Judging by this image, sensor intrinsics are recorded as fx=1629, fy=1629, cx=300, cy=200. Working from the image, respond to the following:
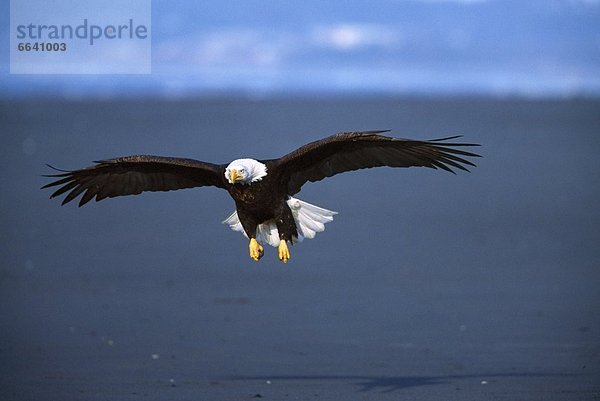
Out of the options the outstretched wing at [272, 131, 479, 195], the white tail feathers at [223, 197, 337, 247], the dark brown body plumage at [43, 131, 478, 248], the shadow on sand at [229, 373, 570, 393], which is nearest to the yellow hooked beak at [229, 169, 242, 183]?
the dark brown body plumage at [43, 131, 478, 248]

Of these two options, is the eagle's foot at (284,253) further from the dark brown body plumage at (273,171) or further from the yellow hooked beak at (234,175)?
the yellow hooked beak at (234,175)

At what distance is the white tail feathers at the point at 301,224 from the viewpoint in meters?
10.4

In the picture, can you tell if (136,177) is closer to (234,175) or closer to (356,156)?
(234,175)

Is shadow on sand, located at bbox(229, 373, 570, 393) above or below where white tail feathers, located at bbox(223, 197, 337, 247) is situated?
below

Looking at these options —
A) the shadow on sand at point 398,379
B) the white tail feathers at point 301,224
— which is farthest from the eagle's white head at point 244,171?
the shadow on sand at point 398,379

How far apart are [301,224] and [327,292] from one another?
1803 mm

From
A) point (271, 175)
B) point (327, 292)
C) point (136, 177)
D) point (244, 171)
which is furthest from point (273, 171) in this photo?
point (327, 292)

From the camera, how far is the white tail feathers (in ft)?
34.1

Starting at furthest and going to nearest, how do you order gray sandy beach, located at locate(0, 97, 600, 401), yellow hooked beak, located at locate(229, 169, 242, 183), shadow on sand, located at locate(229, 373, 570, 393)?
yellow hooked beak, located at locate(229, 169, 242, 183), gray sandy beach, located at locate(0, 97, 600, 401), shadow on sand, located at locate(229, 373, 570, 393)

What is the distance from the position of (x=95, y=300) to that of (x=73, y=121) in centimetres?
2062

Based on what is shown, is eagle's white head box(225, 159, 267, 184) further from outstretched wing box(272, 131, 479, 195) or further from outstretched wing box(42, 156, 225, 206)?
outstretched wing box(42, 156, 225, 206)

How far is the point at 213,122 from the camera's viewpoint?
3177cm

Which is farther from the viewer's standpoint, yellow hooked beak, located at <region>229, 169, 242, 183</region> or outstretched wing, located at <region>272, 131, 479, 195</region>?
yellow hooked beak, located at <region>229, 169, 242, 183</region>

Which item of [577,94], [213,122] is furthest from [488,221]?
[577,94]
